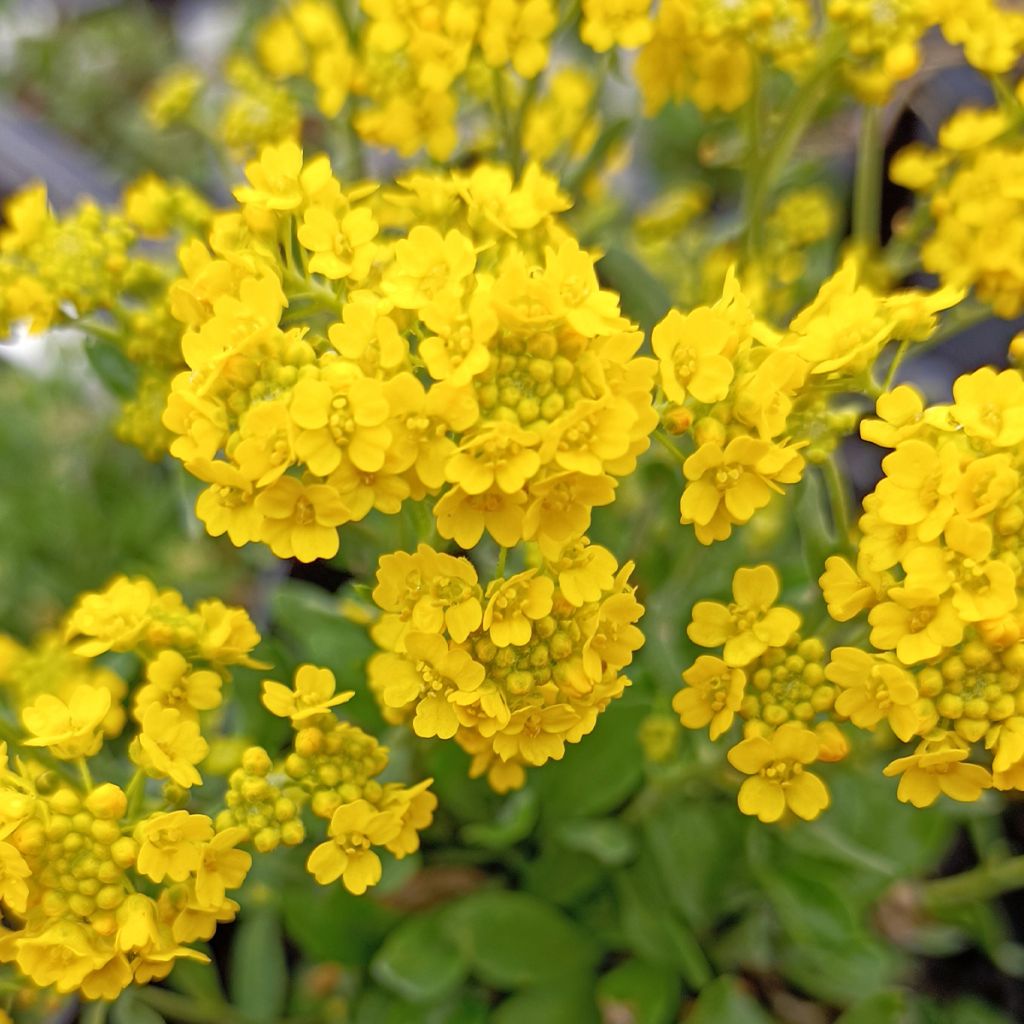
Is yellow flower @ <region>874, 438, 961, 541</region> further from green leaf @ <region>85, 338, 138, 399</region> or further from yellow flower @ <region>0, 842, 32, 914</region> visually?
green leaf @ <region>85, 338, 138, 399</region>

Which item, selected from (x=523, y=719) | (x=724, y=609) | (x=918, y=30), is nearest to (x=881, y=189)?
(x=918, y=30)

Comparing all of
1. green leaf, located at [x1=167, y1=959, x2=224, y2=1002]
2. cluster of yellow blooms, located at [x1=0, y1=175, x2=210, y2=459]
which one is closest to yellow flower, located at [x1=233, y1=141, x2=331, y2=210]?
cluster of yellow blooms, located at [x1=0, y1=175, x2=210, y2=459]

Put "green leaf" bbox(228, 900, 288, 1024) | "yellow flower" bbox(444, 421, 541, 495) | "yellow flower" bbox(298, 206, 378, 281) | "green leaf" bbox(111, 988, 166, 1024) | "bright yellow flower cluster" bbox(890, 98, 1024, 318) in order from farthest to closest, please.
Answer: "green leaf" bbox(228, 900, 288, 1024) → "bright yellow flower cluster" bbox(890, 98, 1024, 318) → "green leaf" bbox(111, 988, 166, 1024) → "yellow flower" bbox(298, 206, 378, 281) → "yellow flower" bbox(444, 421, 541, 495)

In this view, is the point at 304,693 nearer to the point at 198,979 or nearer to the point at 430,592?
the point at 430,592

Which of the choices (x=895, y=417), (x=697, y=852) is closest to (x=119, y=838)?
(x=895, y=417)

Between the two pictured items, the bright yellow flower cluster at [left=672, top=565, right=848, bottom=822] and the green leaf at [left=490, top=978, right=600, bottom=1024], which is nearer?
the bright yellow flower cluster at [left=672, top=565, right=848, bottom=822]

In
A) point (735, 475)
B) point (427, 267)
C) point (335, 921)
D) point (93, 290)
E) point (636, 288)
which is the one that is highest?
point (636, 288)
